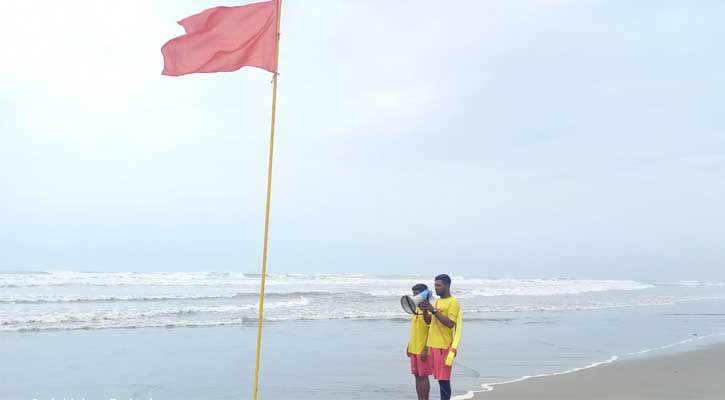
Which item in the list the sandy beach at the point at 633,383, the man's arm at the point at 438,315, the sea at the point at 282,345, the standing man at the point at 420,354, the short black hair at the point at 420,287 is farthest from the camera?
the sea at the point at 282,345

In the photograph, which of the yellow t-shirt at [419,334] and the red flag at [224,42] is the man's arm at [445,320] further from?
the red flag at [224,42]

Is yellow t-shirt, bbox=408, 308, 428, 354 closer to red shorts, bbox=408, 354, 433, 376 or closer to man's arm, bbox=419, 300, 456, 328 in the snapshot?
red shorts, bbox=408, 354, 433, 376

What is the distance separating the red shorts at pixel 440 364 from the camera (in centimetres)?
650

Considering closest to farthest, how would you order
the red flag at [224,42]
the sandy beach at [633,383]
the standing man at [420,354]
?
the standing man at [420,354]
the red flag at [224,42]
the sandy beach at [633,383]

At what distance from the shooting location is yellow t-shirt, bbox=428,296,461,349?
6.55m

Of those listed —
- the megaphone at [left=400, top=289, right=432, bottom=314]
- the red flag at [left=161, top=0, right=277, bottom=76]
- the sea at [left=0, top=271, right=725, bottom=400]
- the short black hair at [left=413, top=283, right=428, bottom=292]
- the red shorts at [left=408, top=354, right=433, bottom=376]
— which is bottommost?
the sea at [left=0, top=271, right=725, bottom=400]

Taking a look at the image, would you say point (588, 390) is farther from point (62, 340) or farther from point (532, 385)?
point (62, 340)

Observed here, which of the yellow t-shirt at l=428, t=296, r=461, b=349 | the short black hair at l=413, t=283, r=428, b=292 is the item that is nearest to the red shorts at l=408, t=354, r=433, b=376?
the yellow t-shirt at l=428, t=296, r=461, b=349

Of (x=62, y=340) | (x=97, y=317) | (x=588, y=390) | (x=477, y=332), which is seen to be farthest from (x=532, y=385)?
(x=97, y=317)

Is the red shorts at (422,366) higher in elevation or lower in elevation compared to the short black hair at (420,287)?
lower

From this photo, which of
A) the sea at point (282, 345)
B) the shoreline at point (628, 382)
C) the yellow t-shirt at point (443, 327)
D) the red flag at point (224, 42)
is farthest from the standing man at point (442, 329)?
the red flag at point (224, 42)

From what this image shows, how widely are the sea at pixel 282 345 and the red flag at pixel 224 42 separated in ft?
14.3

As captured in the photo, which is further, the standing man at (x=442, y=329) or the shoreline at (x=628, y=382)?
the shoreline at (x=628, y=382)

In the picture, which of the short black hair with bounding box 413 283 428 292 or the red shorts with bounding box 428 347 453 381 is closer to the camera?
the red shorts with bounding box 428 347 453 381
